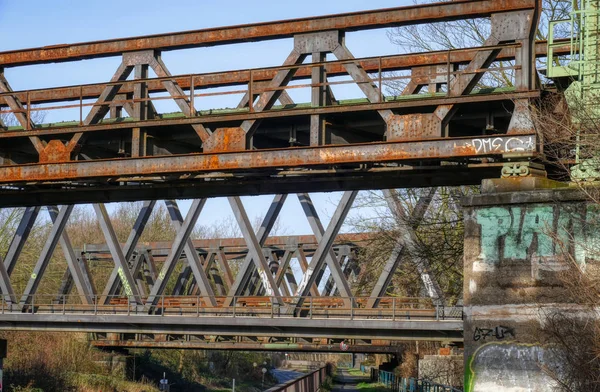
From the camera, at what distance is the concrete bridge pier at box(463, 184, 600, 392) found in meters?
13.4

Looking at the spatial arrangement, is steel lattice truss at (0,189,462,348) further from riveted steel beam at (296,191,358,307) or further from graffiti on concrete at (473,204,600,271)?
graffiti on concrete at (473,204,600,271)

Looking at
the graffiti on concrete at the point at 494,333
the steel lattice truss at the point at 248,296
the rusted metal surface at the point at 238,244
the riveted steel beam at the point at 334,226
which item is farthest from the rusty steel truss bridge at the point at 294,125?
the rusted metal surface at the point at 238,244

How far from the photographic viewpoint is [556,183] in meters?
14.6

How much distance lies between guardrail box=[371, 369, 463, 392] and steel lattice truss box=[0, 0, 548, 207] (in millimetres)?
8080

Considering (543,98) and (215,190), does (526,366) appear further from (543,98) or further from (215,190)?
(215,190)

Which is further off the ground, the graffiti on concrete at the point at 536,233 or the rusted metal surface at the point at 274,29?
the rusted metal surface at the point at 274,29

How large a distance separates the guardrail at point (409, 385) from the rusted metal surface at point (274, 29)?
10.5 m

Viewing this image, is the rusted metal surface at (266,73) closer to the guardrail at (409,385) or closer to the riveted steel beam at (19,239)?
the riveted steel beam at (19,239)

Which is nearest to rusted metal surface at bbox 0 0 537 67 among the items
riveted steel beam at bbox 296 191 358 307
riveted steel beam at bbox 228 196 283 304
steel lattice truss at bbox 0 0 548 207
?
steel lattice truss at bbox 0 0 548 207

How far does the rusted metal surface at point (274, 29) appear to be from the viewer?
50.2ft

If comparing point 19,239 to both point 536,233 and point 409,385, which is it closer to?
Result: point 409,385

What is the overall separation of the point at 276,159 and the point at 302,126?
1.77m

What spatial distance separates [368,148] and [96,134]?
6.08 m

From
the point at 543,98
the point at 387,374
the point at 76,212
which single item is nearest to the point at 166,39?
the point at 543,98
